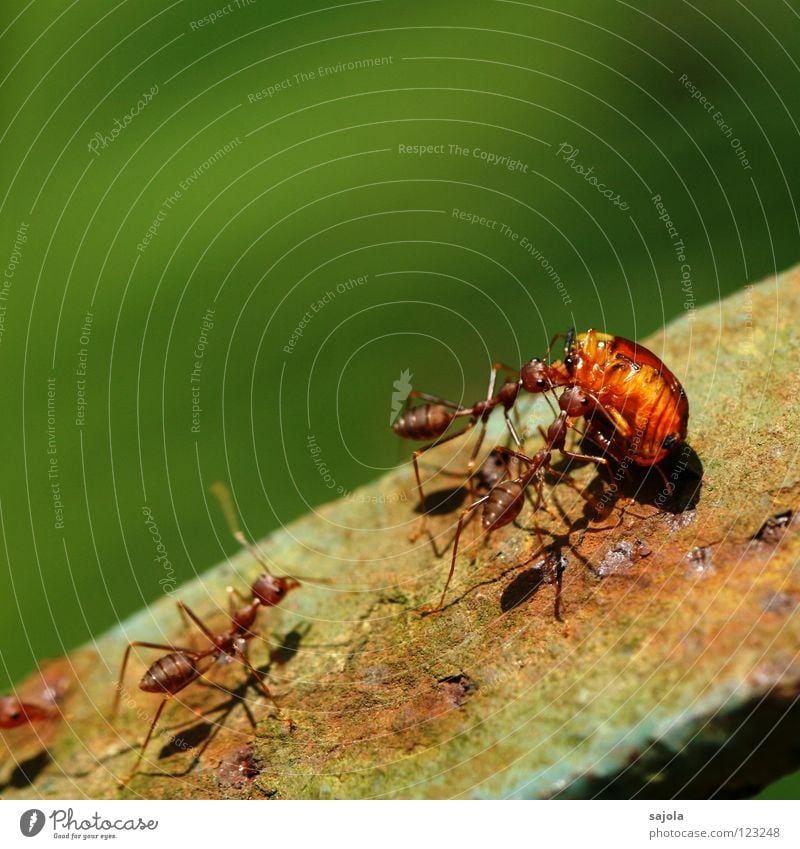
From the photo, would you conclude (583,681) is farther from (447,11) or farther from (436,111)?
(447,11)

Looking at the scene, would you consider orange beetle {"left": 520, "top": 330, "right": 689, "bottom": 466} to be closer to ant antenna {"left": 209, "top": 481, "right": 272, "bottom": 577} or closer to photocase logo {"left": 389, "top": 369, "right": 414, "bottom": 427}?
photocase logo {"left": 389, "top": 369, "right": 414, "bottom": 427}

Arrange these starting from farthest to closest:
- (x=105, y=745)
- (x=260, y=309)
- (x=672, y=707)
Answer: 1. (x=260, y=309)
2. (x=105, y=745)
3. (x=672, y=707)

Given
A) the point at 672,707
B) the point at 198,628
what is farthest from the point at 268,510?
the point at 672,707

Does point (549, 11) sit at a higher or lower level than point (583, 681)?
higher

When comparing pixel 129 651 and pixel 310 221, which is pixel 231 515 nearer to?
pixel 129 651

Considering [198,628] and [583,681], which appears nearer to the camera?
[583,681]
